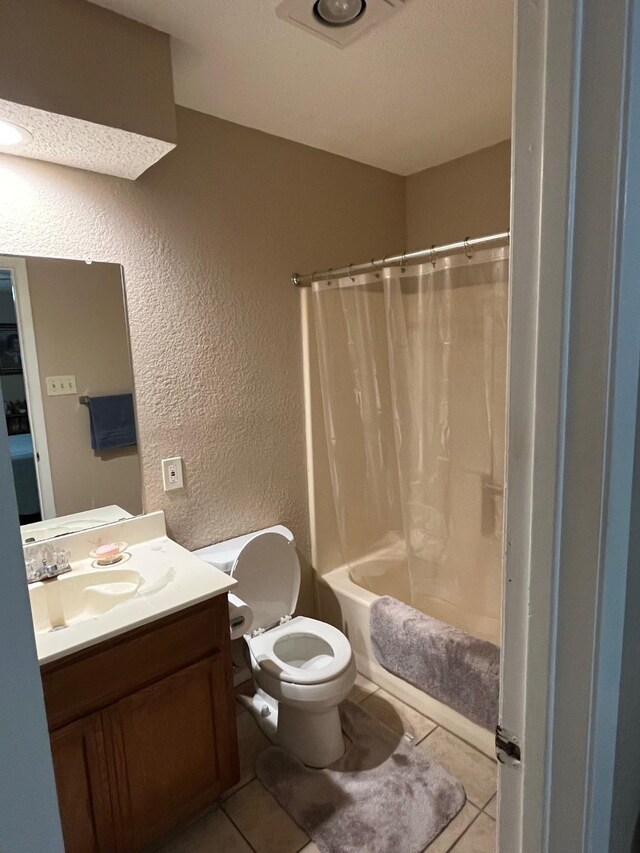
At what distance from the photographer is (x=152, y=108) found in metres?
1.45

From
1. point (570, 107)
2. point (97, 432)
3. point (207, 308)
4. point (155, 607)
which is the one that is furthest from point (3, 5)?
point (155, 607)

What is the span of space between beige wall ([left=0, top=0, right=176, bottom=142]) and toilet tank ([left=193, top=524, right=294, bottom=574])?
146cm

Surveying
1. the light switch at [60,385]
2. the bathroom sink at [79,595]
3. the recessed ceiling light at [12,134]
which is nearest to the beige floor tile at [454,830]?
the bathroom sink at [79,595]

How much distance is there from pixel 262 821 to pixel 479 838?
27.4 inches

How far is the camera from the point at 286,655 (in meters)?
2.14

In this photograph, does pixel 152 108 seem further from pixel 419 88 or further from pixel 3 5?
pixel 419 88

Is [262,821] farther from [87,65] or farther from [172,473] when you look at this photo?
[87,65]

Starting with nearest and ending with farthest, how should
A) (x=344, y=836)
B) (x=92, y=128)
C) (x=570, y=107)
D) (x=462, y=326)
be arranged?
(x=570, y=107), (x=92, y=128), (x=344, y=836), (x=462, y=326)

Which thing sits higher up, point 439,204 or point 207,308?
point 439,204

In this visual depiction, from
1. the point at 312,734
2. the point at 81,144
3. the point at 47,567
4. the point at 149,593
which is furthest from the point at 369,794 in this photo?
the point at 81,144

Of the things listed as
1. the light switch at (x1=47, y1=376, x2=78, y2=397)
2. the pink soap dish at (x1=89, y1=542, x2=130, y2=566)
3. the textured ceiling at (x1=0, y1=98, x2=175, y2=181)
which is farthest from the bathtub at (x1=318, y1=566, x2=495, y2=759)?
the textured ceiling at (x1=0, y1=98, x2=175, y2=181)

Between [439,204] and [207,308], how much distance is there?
4.40 ft

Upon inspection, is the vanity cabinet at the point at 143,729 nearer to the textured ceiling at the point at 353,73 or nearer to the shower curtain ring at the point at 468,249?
the shower curtain ring at the point at 468,249

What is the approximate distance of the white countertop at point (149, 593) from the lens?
4.33 ft
